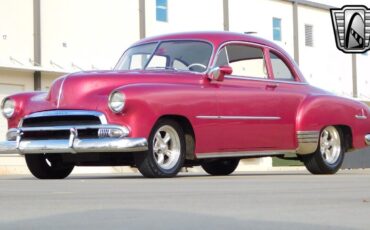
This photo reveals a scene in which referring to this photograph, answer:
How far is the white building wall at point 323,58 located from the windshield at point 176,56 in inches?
1427

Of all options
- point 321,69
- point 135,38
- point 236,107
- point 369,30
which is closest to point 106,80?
point 236,107

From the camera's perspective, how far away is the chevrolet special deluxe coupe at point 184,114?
30.7ft

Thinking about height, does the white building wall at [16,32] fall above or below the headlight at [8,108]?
above

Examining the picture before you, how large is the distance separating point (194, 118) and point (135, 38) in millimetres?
26740

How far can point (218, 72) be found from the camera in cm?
1034

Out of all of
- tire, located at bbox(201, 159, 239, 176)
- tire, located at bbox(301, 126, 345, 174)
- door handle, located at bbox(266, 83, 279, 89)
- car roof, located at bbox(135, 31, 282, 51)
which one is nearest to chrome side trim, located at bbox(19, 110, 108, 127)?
car roof, located at bbox(135, 31, 282, 51)

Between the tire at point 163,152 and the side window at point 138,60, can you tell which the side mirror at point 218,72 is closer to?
the tire at point 163,152

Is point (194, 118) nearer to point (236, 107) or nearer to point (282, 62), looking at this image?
point (236, 107)

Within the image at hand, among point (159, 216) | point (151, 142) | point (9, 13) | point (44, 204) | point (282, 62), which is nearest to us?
point (159, 216)

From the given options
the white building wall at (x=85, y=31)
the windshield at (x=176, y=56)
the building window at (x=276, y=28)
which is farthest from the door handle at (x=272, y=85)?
the building window at (x=276, y=28)

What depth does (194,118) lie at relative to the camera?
9992mm

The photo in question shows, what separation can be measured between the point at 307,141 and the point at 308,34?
37.5 metres

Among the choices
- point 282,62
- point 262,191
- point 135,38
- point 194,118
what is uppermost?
point 135,38

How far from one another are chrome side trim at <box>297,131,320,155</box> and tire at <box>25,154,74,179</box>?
3.22 meters
